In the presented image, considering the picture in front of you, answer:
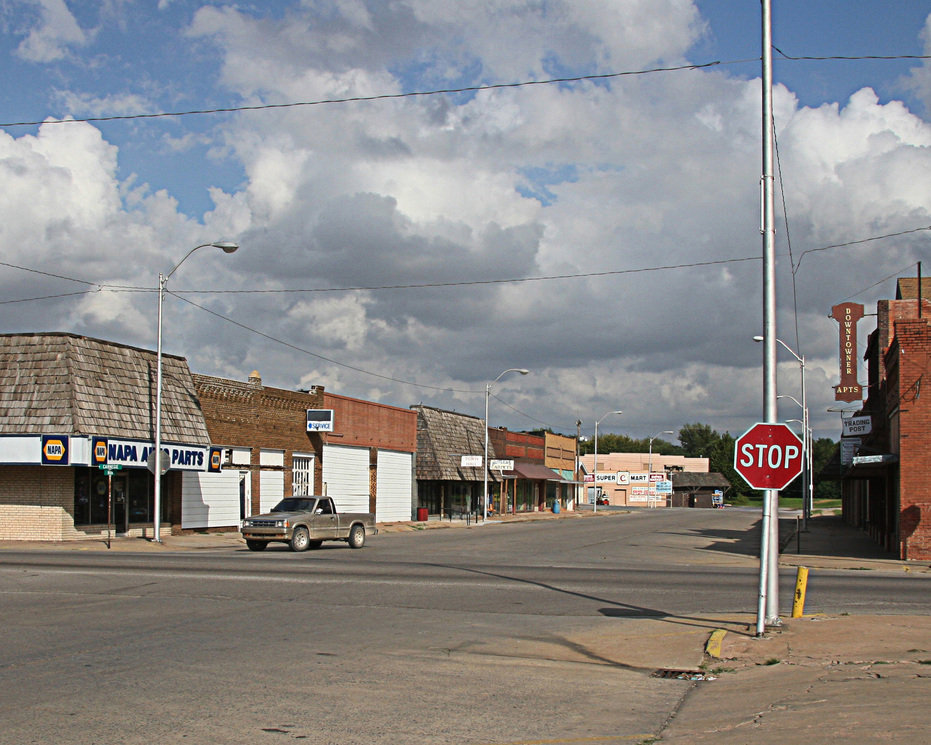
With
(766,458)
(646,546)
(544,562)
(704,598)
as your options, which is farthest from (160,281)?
(766,458)

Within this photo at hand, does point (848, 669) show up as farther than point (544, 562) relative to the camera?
No

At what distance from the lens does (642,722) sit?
328 inches

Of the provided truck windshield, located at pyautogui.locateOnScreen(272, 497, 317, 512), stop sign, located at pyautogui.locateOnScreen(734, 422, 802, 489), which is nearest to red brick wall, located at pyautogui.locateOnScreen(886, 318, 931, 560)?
truck windshield, located at pyautogui.locateOnScreen(272, 497, 317, 512)

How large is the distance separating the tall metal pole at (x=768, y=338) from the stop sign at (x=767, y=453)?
0.23 m

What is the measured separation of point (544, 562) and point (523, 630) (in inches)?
513

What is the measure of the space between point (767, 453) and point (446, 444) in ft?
168

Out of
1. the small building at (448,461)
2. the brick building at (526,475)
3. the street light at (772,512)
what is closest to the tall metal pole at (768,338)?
the street light at (772,512)

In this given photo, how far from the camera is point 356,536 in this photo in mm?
31453

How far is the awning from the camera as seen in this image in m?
71.4

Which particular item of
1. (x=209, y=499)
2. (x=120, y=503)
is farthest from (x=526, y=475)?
(x=120, y=503)

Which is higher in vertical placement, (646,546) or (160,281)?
→ (160,281)

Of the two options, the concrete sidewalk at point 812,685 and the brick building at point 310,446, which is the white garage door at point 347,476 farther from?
the concrete sidewalk at point 812,685

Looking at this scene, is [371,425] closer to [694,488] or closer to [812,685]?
[812,685]

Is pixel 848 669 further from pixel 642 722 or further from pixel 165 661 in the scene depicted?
pixel 165 661
